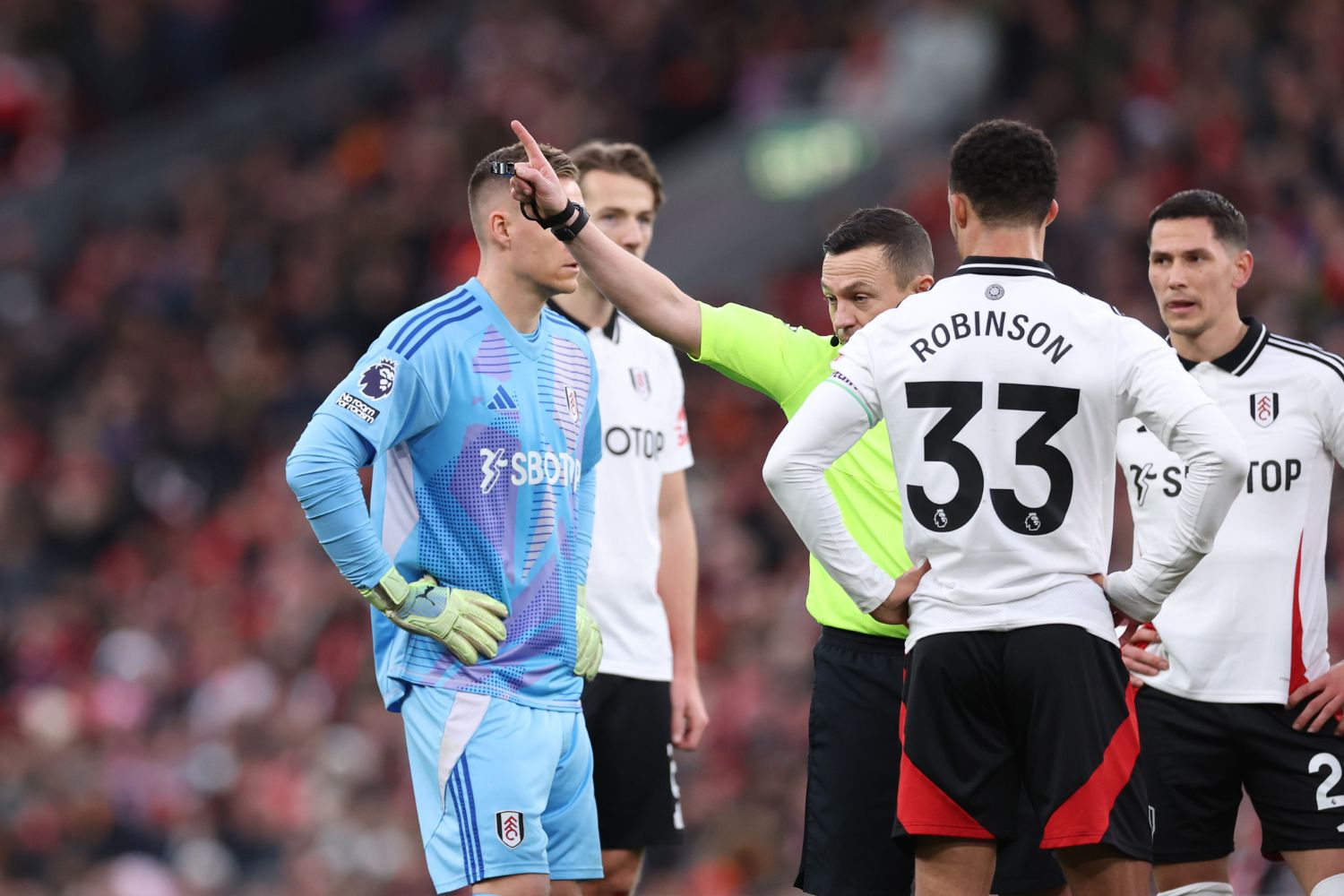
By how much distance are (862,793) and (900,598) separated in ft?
2.48

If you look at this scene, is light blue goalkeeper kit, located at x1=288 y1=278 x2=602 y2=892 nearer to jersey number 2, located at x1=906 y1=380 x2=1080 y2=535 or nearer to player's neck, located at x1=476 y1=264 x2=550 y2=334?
player's neck, located at x1=476 y1=264 x2=550 y2=334

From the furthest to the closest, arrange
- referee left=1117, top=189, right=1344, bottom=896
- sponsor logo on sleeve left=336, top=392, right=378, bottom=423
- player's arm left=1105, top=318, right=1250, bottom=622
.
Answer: referee left=1117, top=189, right=1344, bottom=896 → sponsor logo on sleeve left=336, top=392, right=378, bottom=423 → player's arm left=1105, top=318, right=1250, bottom=622

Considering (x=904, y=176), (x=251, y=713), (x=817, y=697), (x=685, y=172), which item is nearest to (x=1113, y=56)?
A: (x=904, y=176)

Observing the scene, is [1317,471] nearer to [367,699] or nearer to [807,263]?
[367,699]

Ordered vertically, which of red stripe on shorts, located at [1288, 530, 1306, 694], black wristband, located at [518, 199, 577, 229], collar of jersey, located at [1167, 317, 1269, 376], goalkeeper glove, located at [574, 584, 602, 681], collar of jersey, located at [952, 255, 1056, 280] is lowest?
red stripe on shorts, located at [1288, 530, 1306, 694]

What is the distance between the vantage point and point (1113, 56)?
14570 millimetres

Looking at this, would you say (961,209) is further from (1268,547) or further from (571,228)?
(1268,547)

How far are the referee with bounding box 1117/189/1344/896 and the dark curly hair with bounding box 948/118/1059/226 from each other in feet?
4.52

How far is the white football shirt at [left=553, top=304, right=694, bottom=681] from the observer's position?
671 cm

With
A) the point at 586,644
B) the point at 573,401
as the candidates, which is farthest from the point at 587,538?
the point at 573,401

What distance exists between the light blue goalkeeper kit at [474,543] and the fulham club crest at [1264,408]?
7.07ft

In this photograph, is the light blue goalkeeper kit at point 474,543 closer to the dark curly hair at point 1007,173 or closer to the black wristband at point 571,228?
the black wristband at point 571,228

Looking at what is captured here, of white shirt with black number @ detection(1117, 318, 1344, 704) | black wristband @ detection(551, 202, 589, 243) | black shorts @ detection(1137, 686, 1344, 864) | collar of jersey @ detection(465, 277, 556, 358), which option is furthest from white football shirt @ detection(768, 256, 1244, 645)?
black shorts @ detection(1137, 686, 1344, 864)

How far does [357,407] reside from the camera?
521 centimetres
